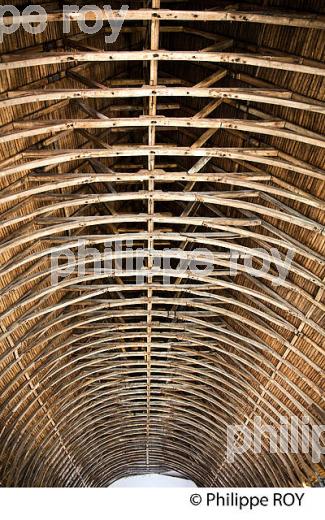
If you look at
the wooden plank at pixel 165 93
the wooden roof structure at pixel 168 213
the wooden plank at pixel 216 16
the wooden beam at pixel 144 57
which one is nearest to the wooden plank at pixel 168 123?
the wooden roof structure at pixel 168 213

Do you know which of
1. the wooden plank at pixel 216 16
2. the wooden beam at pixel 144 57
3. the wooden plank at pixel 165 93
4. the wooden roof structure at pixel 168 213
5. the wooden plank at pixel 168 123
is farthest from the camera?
the wooden plank at pixel 168 123

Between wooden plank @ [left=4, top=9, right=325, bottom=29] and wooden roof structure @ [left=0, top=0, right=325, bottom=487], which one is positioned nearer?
wooden plank @ [left=4, top=9, right=325, bottom=29]

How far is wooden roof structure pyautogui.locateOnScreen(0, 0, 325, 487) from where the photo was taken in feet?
37.7

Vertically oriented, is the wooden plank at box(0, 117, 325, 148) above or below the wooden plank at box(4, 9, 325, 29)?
below

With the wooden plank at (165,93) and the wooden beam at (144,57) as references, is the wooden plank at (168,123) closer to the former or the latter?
the wooden plank at (165,93)

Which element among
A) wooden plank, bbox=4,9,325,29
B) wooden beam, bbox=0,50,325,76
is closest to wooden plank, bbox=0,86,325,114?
wooden beam, bbox=0,50,325,76

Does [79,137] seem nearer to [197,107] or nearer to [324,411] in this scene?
[197,107]

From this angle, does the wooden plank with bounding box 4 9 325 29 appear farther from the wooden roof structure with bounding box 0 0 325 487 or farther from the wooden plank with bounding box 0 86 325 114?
the wooden plank with bounding box 0 86 325 114

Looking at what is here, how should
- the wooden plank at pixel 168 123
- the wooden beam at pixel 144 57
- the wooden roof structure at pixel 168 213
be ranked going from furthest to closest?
the wooden plank at pixel 168 123, the wooden roof structure at pixel 168 213, the wooden beam at pixel 144 57

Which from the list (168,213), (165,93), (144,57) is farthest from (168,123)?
(168,213)

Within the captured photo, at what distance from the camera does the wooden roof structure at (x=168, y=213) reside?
A: 11.5 meters

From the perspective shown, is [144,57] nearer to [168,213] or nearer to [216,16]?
[216,16]

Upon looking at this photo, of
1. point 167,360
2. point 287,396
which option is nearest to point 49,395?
point 167,360

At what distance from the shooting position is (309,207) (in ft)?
45.7
